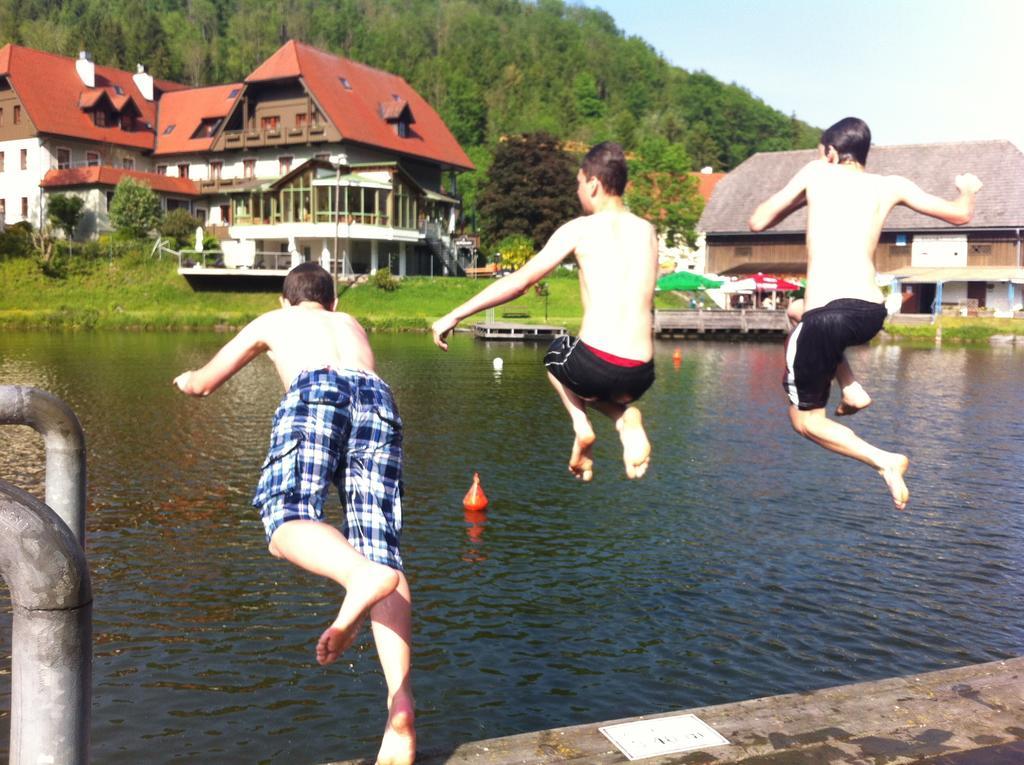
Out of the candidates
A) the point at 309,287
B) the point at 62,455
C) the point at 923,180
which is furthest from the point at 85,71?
the point at 62,455

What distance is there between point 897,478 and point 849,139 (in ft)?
7.25

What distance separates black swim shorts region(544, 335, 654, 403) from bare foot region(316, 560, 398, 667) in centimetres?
172

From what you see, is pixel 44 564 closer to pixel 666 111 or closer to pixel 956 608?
pixel 956 608

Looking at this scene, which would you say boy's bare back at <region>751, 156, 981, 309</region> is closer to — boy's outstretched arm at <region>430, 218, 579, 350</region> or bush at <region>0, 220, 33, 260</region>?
boy's outstretched arm at <region>430, 218, 579, 350</region>

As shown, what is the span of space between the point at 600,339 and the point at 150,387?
33.8 metres

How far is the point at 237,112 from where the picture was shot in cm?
8538

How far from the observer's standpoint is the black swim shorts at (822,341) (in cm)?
636

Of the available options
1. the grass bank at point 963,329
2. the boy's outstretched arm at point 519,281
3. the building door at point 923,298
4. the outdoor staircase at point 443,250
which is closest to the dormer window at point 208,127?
the outdoor staircase at point 443,250

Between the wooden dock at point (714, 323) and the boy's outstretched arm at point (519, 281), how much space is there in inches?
2414

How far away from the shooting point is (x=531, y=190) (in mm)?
81562

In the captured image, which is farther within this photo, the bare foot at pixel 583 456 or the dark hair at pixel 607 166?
the bare foot at pixel 583 456

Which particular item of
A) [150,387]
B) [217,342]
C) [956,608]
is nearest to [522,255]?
[217,342]


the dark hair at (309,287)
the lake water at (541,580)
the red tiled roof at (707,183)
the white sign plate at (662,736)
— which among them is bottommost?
the lake water at (541,580)

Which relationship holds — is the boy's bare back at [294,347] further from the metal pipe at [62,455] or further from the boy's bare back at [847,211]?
the boy's bare back at [847,211]
